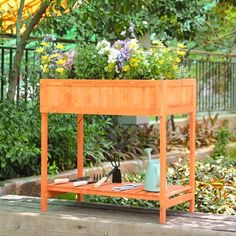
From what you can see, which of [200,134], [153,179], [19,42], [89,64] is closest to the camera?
[153,179]

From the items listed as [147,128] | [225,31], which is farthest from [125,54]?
[225,31]

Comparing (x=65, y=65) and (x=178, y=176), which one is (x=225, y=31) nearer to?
(x=178, y=176)

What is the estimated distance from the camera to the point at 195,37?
1254 cm

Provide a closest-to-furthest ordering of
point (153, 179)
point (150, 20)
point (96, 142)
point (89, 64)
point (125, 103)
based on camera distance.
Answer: point (125, 103) < point (153, 179) < point (89, 64) < point (96, 142) < point (150, 20)

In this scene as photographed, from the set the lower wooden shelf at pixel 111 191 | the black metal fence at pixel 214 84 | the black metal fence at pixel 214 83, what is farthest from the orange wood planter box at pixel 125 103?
the black metal fence at pixel 214 84

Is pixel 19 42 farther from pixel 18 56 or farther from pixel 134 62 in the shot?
pixel 134 62

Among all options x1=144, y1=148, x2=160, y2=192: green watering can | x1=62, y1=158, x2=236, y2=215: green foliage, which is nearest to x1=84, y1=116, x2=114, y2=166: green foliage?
x1=62, y1=158, x2=236, y2=215: green foliage

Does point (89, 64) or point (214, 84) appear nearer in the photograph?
point (89, 64)

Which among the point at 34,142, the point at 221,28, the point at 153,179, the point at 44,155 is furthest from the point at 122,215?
the point at 221,28

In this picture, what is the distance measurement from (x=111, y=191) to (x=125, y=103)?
66 centimetres

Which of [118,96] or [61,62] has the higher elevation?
[61,62]

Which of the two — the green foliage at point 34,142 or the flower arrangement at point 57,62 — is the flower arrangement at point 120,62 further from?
the green foliage at point 34,142

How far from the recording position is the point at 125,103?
5691 mm

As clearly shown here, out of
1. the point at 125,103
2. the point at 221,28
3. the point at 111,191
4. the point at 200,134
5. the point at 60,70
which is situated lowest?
the point at 111,191
